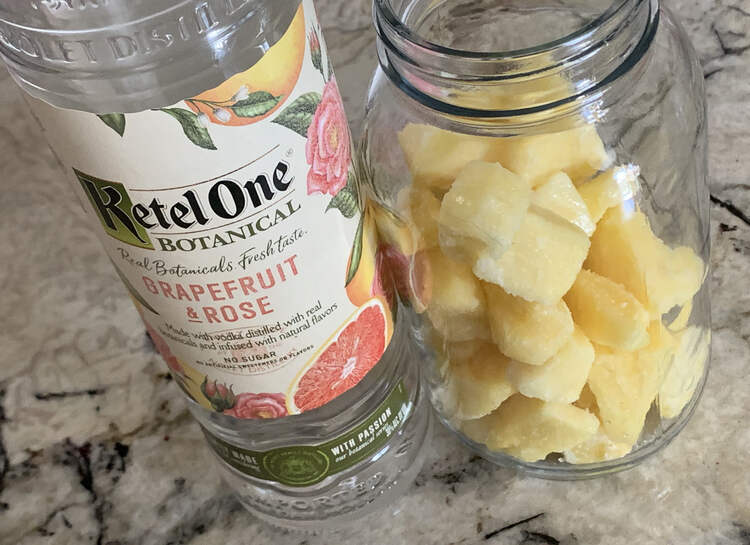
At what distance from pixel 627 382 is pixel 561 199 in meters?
0.13

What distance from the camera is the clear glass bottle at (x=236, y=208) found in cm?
46

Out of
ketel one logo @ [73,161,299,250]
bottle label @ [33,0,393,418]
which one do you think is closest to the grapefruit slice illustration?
bottle label @ [33,0,393,418]

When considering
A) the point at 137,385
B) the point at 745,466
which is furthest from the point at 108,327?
the point at 745,466

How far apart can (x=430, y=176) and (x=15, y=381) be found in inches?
17.7

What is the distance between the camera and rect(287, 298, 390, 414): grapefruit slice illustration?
1.93ft

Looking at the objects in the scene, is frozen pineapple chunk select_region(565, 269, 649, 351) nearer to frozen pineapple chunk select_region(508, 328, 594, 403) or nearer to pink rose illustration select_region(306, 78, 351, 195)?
frozen pineapple chunk select_region(508, 328, 594, 403)

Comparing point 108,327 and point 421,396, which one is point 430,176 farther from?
point 108,327

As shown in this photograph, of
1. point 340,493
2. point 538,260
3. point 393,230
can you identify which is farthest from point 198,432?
point 538,260

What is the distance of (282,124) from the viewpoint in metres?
0.49

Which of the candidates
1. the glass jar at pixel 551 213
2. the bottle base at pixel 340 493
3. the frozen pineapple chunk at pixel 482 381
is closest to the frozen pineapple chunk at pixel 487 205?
the glass jar at pixel 551 213

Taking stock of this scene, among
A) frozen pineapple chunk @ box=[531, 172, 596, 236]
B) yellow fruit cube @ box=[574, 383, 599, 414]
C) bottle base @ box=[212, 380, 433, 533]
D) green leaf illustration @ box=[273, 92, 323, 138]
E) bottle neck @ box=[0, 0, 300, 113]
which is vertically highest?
bottle neck @ box=[0, 0, 300, 113]

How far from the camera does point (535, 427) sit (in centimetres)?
61

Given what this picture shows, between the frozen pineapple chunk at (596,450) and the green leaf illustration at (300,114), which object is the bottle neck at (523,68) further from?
the frozen pineapple chunk at (596,450)

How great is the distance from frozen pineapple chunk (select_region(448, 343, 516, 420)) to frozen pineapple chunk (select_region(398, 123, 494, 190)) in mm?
121
